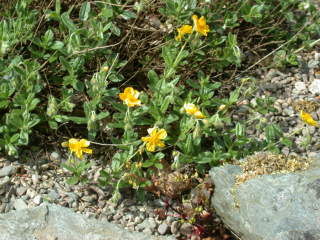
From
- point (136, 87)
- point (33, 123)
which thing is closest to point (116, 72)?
point (136, 87)

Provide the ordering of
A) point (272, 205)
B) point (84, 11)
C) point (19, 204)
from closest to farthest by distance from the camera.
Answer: point (272, 205) → point (19, 204) → point (84, 11)

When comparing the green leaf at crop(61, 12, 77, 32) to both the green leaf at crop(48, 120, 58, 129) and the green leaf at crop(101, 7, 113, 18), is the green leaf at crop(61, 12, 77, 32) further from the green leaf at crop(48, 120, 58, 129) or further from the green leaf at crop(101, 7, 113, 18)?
the green leaf at crop(48, 120, 58, 129)

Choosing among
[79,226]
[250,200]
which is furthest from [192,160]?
[79,226]

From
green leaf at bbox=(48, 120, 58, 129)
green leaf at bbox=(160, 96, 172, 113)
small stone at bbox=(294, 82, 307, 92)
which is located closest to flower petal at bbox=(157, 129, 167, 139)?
green leaf at bbox=(160, 96, 172, 113)

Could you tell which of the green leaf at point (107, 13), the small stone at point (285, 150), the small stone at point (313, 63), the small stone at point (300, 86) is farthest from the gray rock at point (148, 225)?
the small stone at point (313, 63)

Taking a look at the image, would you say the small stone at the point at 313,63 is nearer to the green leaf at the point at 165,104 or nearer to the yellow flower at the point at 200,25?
the yellow flower at the point at 200,25

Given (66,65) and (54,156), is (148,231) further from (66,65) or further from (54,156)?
(66,65)
